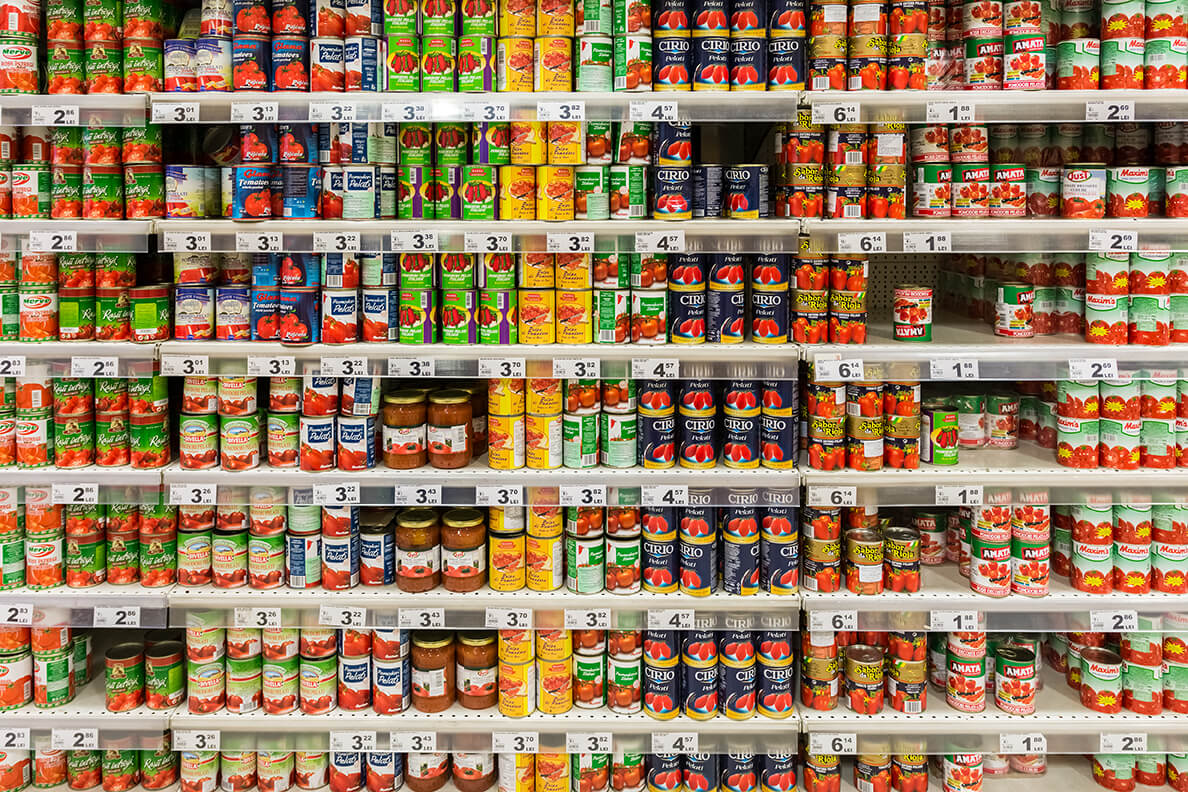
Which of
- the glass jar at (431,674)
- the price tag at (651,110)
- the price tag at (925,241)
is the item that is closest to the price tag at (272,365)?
the glass jar at (431,674)

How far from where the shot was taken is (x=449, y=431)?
246 cm

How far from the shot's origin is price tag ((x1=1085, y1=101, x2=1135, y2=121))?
230 centimetres

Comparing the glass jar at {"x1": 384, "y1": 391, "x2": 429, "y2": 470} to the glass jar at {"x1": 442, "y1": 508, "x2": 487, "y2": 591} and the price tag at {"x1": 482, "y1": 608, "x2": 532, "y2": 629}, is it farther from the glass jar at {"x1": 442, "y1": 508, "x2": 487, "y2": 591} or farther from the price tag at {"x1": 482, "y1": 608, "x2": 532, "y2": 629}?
the price tag at {"x1": 482, "y1": 608, "x2": 532, "y2": 629}

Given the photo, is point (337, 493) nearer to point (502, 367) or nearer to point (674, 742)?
point (502, 367)

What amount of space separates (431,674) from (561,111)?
5.07 feet

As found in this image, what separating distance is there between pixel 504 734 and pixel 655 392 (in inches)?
39.7

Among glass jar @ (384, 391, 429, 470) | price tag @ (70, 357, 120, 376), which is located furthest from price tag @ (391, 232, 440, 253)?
price tag @ (70, 357, 120, 376)

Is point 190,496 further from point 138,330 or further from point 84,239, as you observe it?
point 84,239

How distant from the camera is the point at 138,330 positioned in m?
2.44

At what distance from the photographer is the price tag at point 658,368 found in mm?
2354

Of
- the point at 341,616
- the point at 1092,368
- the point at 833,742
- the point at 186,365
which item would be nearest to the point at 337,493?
the point at 341,616

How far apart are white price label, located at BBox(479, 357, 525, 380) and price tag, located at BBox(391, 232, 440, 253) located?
1.05 ft

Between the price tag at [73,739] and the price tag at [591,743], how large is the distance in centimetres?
129

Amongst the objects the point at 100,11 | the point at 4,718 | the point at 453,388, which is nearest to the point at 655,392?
the point at 453,388
